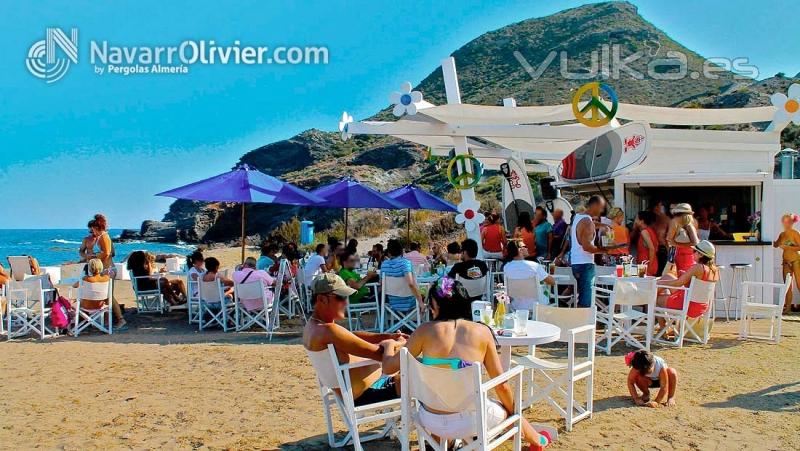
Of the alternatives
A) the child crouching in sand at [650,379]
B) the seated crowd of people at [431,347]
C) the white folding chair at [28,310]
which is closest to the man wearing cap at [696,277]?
the child crouching in sand at [650,379]

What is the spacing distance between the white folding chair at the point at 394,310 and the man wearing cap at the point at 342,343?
342cm

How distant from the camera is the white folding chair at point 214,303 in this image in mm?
7770

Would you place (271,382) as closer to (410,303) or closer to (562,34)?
(410,303)

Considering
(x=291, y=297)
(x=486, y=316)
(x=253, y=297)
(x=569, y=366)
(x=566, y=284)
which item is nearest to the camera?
(x=569, y=366)

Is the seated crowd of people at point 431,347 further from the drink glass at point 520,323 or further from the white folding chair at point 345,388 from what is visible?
the drink glass at point 520,323

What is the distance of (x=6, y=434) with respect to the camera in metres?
4.28

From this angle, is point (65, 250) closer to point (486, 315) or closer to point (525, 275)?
point (525, 275)

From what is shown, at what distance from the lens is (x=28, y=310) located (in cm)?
763


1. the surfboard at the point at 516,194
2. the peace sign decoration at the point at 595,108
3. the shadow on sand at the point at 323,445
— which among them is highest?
the peace sign decoration at the point at 595,108

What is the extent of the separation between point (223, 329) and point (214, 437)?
389 centimetres

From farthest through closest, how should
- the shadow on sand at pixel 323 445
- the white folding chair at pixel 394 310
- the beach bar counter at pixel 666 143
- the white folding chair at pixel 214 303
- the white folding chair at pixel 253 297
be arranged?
the beach bar counter at pixel 666 143, the white folding chair at pixel 214 303, the white folding chair at pixel 253 297, the white folding chair at pixel 394 310, the shadow on sand at pixel 323 445

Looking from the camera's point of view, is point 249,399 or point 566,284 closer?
point 249,399

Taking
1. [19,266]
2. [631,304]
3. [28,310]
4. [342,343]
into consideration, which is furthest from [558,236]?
[19,266]

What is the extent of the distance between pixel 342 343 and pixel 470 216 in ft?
23.0
